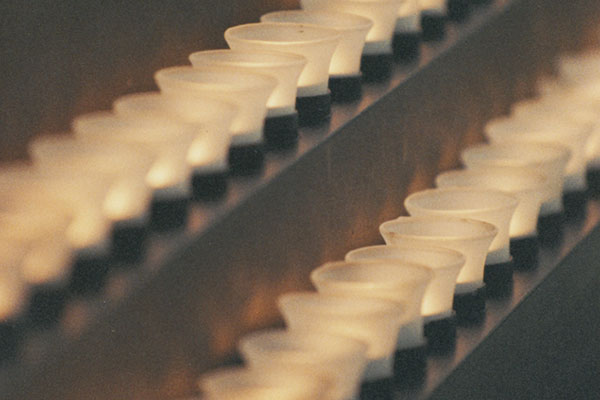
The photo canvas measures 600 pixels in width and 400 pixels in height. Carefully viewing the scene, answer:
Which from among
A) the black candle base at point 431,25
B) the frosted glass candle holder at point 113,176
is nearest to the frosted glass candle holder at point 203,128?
the frosted glass candle holder at point 113,176

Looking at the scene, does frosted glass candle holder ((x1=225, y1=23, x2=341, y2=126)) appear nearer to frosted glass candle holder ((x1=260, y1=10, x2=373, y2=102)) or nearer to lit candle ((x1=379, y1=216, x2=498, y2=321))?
frosted glass candle holder ((x1=260, y1=10, x2=373, y2=102))

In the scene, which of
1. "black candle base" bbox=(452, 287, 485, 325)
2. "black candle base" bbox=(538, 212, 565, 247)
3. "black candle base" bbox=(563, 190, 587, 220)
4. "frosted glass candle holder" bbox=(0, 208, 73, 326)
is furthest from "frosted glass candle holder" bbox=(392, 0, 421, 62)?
"frosted glass candle holder" bbox=(0, 208, 73, 326)

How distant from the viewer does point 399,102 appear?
1.94 m

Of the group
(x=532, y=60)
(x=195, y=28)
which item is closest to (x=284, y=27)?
(x=195, y=28)

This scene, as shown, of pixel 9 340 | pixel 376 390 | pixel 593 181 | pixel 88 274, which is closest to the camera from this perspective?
pixel 9 340

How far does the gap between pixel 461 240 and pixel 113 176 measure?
27.9 inches

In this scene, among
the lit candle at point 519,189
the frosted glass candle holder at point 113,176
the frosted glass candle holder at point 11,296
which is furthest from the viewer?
the lit candle at point 519,189

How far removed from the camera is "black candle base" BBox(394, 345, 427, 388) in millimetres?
1517

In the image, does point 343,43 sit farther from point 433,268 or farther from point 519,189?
point 519,189

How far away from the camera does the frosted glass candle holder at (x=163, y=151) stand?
1150 mm

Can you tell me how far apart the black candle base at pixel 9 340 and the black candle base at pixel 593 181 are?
1552mm

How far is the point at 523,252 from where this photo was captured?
6.28 ft

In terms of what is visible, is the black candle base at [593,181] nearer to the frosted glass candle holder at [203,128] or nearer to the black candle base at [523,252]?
the black candle base at [523,252]

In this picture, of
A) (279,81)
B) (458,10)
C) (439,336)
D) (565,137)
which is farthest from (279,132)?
(565,137)
